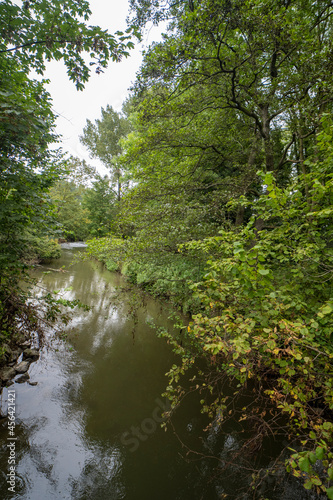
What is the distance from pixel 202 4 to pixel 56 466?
760 centimetres

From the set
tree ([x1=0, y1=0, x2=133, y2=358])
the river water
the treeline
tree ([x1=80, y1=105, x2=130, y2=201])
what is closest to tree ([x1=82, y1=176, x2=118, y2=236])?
tree ([x1=80, y1=105, x2=130, y2=201])

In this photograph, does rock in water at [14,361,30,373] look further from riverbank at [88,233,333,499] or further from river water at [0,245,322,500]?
riverbank at [88,233,333,499]

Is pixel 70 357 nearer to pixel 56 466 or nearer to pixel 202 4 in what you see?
pixel 56 466

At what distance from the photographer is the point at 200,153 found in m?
5.91

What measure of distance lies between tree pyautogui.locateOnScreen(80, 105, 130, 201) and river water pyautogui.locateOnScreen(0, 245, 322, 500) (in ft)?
64.0

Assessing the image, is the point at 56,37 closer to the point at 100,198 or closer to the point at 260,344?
the point at 260,344

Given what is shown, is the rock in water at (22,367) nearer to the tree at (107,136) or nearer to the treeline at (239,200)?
the treeline at (239,200)

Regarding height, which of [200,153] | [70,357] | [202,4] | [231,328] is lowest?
[70,357]

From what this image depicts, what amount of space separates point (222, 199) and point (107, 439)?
5.24 metres

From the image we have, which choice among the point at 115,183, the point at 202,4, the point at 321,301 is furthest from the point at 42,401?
the point at 115,183

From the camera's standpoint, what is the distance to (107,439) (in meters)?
3.81

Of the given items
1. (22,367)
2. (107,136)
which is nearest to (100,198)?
(107,136)

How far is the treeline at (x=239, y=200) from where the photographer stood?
7.65 ft

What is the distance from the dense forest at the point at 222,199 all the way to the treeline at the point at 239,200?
34 mm
